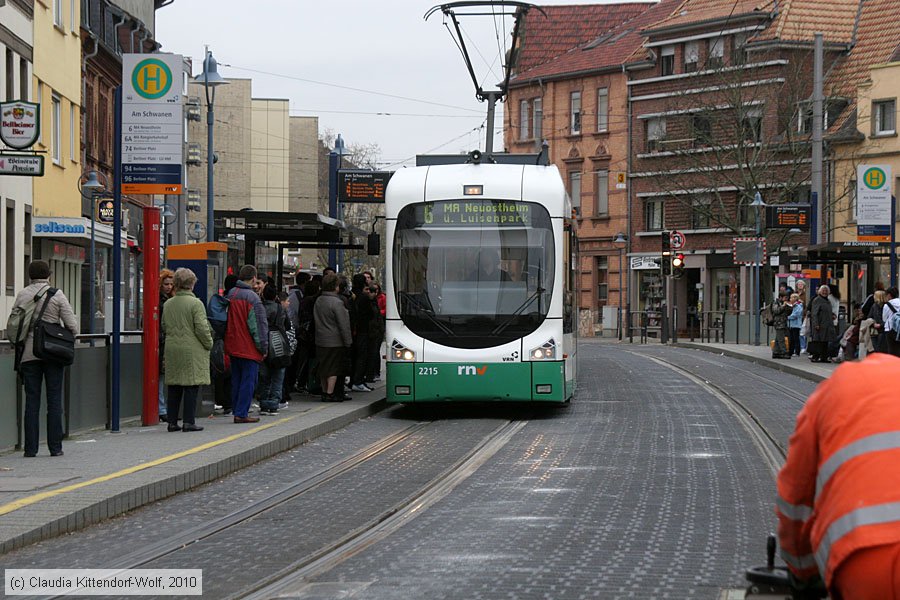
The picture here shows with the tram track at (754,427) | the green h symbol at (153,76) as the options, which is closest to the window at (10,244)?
the tram track at (754,427)

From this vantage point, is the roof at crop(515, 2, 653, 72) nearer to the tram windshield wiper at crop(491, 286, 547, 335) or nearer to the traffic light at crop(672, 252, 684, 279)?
the traffic light at crop(672, 252, 684, 279)

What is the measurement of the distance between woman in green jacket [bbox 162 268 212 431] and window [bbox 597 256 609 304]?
56.0 metres

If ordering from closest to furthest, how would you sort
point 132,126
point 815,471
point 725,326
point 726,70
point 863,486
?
point 863,486 < point 815,471 < point 132,126 < point 725,326 < point 726,70

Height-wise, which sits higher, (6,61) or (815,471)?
(6,61)

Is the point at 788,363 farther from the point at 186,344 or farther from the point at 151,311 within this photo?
the point at 186,344

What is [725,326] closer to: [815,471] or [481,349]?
[481,349]

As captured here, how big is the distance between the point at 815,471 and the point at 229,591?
463cm

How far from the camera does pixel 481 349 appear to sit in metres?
18.4

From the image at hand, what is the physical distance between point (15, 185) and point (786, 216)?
20828 mm

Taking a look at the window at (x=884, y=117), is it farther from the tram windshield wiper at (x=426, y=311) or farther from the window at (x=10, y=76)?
the tram windshield wiper at (x=426, y=311)

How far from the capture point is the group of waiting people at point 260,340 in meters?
15.4

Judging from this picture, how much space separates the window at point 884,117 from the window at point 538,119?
853 inches

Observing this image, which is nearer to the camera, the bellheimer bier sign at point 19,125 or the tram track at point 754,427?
the tram track at point 754,427

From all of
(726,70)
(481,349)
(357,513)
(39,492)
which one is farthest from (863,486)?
(726,70)
